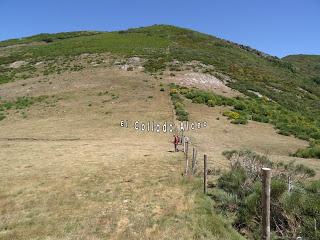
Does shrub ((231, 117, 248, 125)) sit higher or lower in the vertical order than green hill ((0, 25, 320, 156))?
lower

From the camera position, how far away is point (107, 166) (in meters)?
20.5

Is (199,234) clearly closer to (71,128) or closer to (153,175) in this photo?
(153,175)

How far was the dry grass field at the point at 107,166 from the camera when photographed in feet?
39.7

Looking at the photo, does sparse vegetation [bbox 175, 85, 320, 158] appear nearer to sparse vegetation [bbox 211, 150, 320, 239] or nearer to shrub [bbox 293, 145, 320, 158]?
shrub [bbox 293, 145, 320, 158]

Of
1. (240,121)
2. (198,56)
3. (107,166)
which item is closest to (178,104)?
(240,121)

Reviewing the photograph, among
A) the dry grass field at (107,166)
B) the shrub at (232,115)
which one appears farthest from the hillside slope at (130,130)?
the shrub at (232,115)

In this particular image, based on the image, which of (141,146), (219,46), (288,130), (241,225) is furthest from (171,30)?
(241,225)

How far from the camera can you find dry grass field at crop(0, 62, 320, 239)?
12.1m

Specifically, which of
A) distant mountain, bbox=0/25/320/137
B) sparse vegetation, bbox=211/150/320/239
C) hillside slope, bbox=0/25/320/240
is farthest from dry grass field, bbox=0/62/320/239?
distant mountain, bbox=0/25/320/137

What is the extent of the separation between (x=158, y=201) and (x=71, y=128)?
22.8 m

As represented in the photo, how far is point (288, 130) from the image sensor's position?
3638 cm

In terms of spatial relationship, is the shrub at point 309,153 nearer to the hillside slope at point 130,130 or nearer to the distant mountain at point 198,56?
the hillside slope at point 130,130

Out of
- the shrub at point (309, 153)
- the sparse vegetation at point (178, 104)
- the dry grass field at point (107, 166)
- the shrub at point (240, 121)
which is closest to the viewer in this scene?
the dry grass field at point (107, 166)

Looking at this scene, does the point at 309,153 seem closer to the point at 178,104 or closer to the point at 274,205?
the point at 274,205
